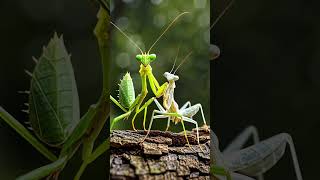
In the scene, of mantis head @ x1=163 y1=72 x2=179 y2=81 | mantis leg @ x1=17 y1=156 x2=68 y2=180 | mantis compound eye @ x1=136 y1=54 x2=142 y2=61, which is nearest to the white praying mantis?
mantis head @ x1=163 y1=72 x2=179 y2=81

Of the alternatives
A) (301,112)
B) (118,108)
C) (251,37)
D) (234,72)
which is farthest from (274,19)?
(118,108)

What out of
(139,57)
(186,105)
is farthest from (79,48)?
(186,105)

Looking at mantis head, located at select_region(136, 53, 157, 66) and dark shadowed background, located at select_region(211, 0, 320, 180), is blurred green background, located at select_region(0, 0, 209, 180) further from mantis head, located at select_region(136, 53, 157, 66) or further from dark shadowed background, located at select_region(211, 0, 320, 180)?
dark shadowed background, located at select_region(211, 0, 320, 180)

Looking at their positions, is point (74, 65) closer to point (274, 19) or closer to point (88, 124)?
point (88, 124)

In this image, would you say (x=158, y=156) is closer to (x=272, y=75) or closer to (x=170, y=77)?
(x=170, y=77)

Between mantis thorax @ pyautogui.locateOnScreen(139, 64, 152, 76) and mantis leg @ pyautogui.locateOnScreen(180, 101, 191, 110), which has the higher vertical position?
mantis thorax @ pyautogui.locateOnScreen(139, 64, 152, 76)

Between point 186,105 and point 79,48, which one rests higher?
point 79,48

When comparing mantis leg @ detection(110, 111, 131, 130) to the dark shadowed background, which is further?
the dark shadowed background
